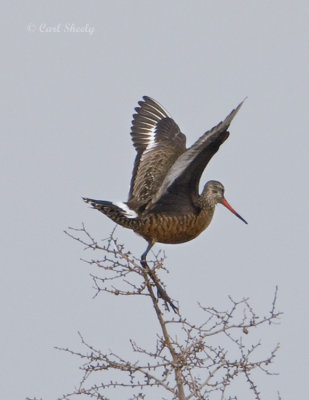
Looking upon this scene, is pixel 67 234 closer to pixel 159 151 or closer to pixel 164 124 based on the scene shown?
pixel 159 151

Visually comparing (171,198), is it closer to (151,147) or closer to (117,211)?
(117,211)

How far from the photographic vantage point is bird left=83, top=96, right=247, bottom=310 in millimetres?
9203

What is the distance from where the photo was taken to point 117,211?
9422 millimetres

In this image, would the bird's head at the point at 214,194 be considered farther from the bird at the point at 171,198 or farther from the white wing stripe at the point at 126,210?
the white wing stripe at the point at 126,210

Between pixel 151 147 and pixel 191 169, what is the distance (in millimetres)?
2049

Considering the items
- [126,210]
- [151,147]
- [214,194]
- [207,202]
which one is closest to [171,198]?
[207,202]

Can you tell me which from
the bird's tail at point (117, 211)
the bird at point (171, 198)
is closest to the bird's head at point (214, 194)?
the bird at point (171, 198)

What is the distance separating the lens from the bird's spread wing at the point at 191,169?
8.57 metres

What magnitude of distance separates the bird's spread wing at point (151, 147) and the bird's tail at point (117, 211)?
143 mm

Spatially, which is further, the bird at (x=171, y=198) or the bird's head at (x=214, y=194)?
the bird's head at (x=214, y=194)

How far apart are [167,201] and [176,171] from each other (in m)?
0.39

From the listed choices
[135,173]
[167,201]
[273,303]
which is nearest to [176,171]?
[167,201]

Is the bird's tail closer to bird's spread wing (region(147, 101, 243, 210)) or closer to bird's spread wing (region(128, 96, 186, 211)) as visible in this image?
bird's spread wing (region(128, 96, 186, 211))

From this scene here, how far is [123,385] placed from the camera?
21.3 ft
